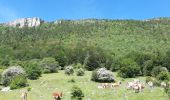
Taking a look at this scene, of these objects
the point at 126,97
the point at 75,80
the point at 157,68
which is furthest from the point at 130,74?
the point at 126,97

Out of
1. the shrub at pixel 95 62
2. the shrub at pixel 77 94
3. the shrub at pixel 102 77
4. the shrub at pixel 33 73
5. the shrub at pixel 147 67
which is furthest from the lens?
the shrub at pixel 95 62

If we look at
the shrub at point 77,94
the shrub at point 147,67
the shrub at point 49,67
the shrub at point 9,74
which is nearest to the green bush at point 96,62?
the shrub at point 49,67

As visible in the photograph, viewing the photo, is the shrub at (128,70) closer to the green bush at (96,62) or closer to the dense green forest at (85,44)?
the green bush at (96,62)

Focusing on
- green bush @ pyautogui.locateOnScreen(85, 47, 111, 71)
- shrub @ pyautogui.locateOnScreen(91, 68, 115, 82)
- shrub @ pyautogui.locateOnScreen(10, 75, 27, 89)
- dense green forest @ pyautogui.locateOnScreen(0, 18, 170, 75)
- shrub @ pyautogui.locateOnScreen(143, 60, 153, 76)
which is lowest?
shrub @ pyautogui.locateOnScreen(10, 75, 27, 89)

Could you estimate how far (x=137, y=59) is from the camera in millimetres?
99750

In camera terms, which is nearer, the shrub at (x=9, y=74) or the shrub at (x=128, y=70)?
the shrub at (x=9, y=74)

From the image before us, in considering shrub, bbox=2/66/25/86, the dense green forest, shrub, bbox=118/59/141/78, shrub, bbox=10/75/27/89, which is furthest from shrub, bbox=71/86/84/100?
the dense green forest

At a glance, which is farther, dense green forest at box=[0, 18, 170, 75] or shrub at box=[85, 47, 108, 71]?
dense green forest at box=[0, 18, 170, 75]

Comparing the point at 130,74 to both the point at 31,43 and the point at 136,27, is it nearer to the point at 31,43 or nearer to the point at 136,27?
the point at 31,43

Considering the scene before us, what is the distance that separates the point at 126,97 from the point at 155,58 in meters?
51.8

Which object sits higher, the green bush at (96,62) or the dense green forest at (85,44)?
the dense green forest at (85,44)

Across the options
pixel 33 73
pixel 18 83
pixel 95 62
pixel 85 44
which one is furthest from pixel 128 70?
pixel 85 44

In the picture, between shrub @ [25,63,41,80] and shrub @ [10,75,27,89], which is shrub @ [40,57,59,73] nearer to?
shrub @ [25,63,41,80]

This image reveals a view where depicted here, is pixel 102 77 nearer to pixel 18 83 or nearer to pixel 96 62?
pixel 18 83
